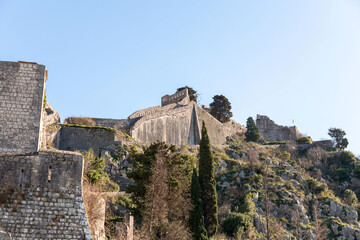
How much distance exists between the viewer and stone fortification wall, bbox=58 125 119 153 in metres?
35.4

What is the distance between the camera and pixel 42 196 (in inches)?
407

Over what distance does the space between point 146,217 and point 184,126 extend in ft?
106

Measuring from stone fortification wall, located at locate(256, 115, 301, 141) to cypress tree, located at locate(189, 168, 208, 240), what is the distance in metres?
49.0

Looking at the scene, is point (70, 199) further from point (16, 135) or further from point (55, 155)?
point (16, 135)

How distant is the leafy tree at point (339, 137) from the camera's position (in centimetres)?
6203

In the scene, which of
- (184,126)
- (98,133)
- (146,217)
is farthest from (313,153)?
(146,217)

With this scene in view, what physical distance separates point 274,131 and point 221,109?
14699 mm

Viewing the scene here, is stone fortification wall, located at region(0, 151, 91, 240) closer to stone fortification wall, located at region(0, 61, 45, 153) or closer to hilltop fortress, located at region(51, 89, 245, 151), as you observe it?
stone fortification wall, located at region(0, 61, 45, 153)

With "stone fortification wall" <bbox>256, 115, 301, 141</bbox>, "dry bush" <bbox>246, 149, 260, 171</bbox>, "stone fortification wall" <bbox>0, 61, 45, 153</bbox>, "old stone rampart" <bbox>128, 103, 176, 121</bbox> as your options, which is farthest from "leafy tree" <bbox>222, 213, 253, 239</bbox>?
"stone fortification wall" <bbox>256, 115, 301, 141</bbox>

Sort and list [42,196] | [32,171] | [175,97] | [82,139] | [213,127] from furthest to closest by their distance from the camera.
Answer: [175,97], [213,127], [82,139], [32,171], [42,196]

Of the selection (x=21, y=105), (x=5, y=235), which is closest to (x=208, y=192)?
(x=21, y=105)

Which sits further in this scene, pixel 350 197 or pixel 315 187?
pixel 350 197

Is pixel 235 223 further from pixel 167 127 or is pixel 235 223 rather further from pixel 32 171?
pixel 32 171

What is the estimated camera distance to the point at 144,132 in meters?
42.5
